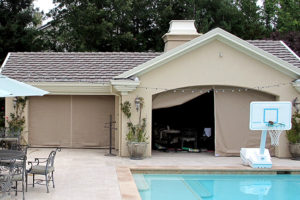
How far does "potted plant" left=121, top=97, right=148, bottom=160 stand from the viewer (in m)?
15.3

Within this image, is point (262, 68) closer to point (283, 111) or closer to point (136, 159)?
point (283, 111)

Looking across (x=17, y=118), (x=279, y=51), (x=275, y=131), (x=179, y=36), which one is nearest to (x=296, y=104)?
(x=275, y=131)

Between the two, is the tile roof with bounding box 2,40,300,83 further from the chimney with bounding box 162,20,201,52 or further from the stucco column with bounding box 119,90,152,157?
the stucco column with bounding box 119,90,152,157

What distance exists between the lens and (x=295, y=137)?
1590cm

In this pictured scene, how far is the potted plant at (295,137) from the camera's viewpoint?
1579 cm

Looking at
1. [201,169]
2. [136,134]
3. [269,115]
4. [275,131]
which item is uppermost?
[269,115]

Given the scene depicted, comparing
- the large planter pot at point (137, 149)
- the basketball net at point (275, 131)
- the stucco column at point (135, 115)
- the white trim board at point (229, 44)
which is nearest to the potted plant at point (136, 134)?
the large planter pot at point (137, 149)

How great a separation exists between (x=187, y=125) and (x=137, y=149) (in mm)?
7290

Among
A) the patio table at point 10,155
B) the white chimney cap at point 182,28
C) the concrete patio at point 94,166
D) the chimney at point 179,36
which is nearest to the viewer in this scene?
the patio table at point 10,155

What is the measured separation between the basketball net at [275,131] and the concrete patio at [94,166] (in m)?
0.73

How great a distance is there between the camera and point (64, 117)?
18688 mm

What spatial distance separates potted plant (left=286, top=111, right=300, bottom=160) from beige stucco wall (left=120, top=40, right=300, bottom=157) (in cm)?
35

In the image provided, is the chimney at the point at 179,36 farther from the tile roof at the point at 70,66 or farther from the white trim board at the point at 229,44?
the white trim board at the point at 229,44

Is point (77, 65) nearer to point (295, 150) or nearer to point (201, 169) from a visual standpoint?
point (201, 169)
